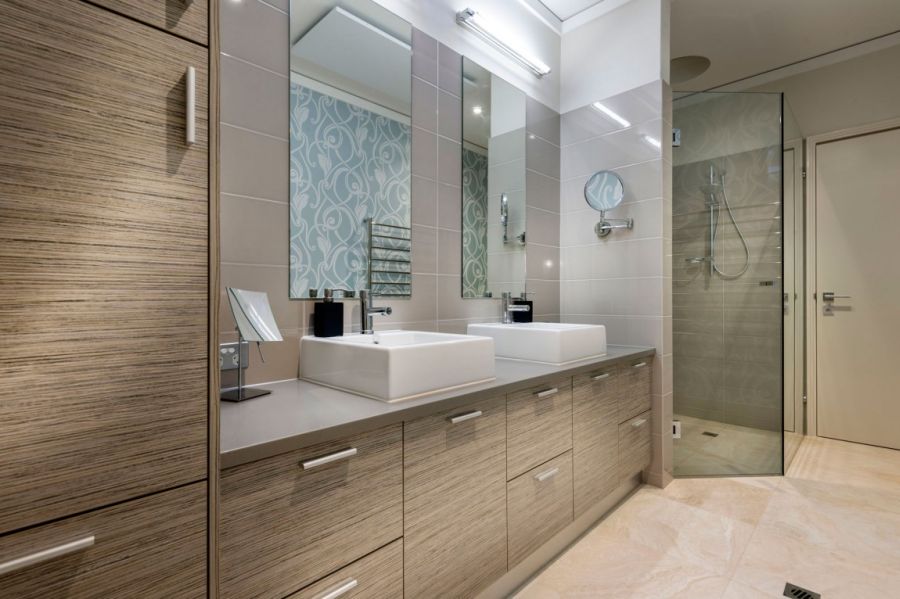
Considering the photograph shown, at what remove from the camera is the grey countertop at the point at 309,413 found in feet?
2.83

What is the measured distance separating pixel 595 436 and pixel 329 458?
134 centimetres

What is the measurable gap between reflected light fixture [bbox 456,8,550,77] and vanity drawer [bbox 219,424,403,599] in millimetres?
1965

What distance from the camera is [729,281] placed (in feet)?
8.95

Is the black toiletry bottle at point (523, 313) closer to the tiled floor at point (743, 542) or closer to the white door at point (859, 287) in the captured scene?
the tiled floor at point (743, 542)

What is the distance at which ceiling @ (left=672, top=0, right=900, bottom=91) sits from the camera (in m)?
2.65

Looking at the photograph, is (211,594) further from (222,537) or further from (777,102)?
(777,102)

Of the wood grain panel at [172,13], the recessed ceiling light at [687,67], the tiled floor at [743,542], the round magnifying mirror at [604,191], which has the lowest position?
the tiled floor at [743,542]

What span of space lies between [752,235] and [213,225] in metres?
2.97

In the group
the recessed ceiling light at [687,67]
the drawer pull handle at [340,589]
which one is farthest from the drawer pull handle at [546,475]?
the recessed ceiling light at [687,67]

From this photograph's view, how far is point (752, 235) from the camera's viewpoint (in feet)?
8.79

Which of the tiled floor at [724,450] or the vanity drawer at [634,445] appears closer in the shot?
the vanity drawer at [634,445]

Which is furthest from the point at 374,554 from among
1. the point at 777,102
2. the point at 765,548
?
the point at 777,102

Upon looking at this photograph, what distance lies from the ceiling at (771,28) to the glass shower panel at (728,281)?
54 cm

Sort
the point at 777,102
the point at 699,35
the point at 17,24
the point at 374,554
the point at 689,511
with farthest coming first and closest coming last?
1. the point at 699,35
2. the point at 777,102
3. the point at 689,511
4. the point at 374,554
5. the point at 17,24
